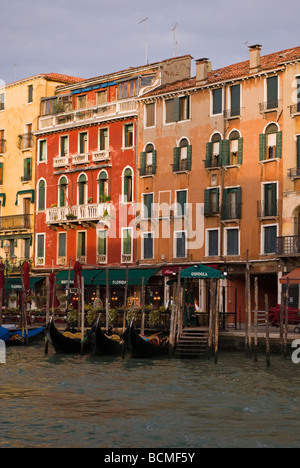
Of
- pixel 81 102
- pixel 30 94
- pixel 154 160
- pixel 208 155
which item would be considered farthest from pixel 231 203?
pixel 30 94

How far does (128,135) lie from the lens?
131 feet

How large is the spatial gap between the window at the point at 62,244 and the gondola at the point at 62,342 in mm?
13683

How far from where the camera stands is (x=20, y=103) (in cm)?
4559

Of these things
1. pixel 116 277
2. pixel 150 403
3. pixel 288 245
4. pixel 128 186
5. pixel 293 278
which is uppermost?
pixel 128 186

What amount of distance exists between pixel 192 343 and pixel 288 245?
278 inches

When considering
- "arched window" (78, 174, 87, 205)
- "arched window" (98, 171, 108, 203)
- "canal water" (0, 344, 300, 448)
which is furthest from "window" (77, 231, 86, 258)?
"canal water" (0, 344, 300, 448)

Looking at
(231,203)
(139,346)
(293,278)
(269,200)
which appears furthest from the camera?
(231,203)

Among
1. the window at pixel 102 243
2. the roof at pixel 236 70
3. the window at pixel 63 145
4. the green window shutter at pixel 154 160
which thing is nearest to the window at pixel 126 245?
the window at pixel 102 243

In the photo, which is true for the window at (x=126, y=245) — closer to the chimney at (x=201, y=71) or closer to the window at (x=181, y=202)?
the window at (x=181, y=202)

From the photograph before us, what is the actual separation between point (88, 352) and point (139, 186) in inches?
473

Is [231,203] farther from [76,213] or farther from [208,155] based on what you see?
[76,213]

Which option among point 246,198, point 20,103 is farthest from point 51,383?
point 20,103

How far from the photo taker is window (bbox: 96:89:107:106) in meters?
41.4
